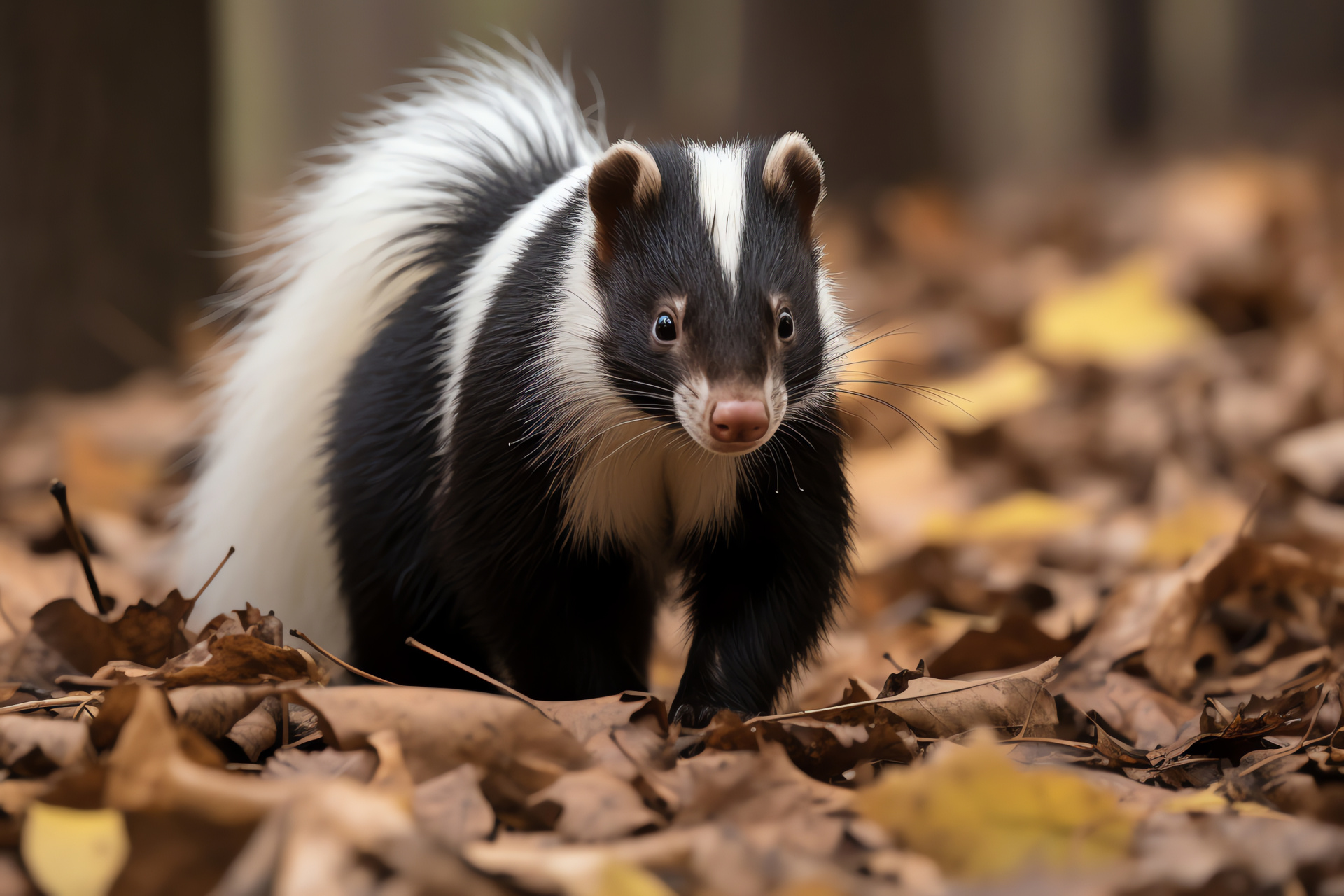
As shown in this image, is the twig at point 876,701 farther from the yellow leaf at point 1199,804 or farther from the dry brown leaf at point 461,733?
the yellow leaf at point 1199,804

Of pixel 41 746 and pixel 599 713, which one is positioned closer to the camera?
pixel 41 746

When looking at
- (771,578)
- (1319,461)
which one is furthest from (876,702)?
(1319,461)

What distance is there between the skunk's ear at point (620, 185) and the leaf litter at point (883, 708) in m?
0.86

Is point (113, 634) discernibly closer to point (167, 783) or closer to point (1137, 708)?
point (167, 783)

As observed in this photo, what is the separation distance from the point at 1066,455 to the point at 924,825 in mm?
4176

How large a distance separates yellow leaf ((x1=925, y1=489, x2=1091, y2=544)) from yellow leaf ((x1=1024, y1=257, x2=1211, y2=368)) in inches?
74.4

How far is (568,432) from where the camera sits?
3369mm

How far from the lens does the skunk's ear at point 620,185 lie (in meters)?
3.30

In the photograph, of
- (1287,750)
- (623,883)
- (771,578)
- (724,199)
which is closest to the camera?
(623,883)

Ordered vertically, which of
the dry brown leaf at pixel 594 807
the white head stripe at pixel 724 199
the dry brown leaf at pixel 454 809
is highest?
the white head stripe at pixel 724 199

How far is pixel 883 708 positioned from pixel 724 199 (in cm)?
138

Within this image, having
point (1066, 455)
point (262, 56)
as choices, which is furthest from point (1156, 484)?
point (262, 56)

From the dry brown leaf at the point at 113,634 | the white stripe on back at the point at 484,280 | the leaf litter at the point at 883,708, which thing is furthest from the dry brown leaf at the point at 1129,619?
the dry brown leaf at the point at 113,634

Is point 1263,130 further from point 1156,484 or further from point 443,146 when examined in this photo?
point 443,146
